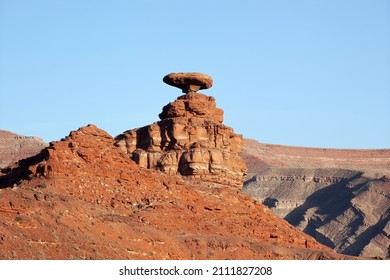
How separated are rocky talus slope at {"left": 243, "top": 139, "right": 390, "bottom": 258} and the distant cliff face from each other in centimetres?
3000

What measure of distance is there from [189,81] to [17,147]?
84.9m

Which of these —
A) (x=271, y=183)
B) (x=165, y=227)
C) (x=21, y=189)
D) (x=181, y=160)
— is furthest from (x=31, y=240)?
(x=271, y=183)

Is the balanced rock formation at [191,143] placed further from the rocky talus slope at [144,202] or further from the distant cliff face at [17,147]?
the distant cliff face at [17,147]

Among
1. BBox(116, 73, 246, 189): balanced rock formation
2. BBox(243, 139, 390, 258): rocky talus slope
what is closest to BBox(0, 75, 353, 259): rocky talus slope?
BBox(116, 73, 246, 189): balanced rock formation

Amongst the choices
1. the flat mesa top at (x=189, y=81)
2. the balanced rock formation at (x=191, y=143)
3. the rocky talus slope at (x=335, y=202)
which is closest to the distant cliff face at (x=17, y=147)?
the rocky talus slope at (x=335, y=202)

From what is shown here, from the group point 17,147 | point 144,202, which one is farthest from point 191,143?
point 17,147

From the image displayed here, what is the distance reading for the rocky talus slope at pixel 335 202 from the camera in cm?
15433

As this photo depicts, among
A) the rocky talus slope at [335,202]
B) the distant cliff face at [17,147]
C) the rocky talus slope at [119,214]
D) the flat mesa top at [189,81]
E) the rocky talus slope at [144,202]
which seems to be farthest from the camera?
the distant cliff face at [17,147]

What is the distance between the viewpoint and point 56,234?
54781mm

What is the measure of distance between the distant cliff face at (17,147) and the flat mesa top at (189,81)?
242 feet

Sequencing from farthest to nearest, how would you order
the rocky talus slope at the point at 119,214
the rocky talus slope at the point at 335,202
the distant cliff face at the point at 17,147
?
1. the distant cliff face at the point at 17,147
2. the rocky talus slope at the point at 335,202
3. the rocky talus slope at the point at 119,214

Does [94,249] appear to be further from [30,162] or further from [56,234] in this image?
[30,162]

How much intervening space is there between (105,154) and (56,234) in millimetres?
14352

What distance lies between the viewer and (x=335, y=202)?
571ft
